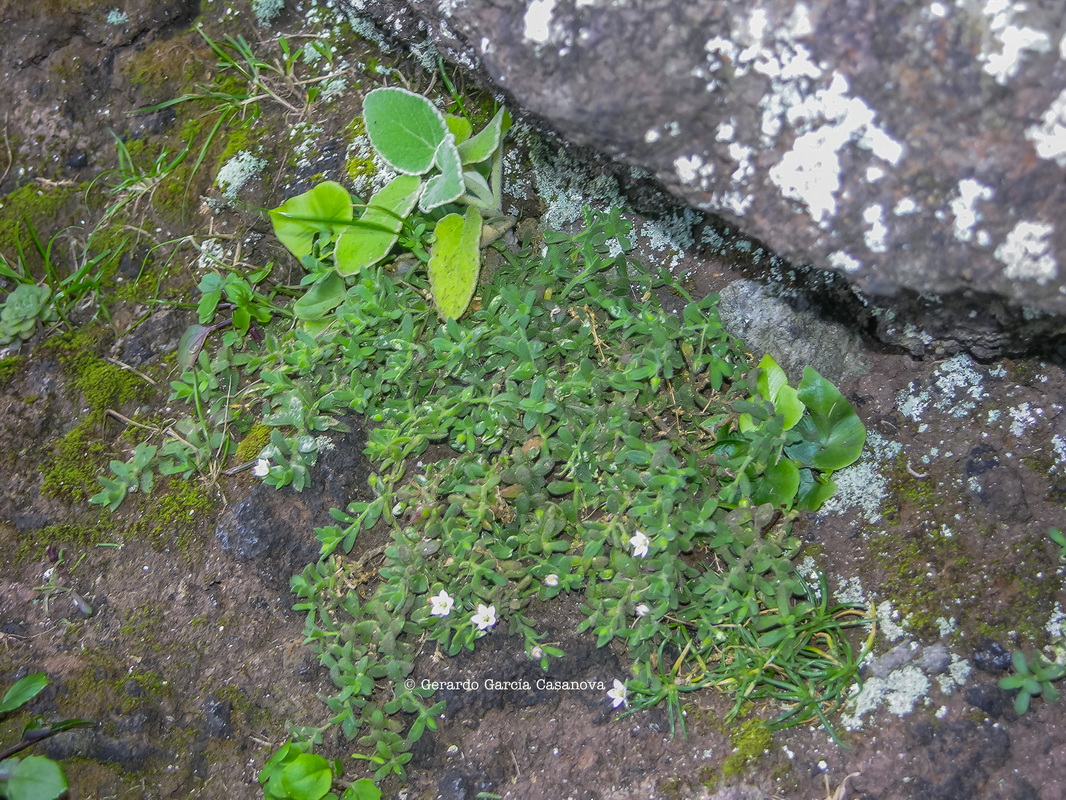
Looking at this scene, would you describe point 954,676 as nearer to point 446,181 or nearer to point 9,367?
point 446,181

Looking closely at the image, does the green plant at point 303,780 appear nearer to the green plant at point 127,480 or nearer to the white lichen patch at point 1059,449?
the green plant at point 127,480

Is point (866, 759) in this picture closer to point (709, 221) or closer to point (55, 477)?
point (709, 221)


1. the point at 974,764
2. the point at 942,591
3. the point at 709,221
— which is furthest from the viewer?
the point at 709,221

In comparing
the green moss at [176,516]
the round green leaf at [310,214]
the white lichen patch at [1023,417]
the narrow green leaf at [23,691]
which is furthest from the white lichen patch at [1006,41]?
the narrow green leaf at [23,691]

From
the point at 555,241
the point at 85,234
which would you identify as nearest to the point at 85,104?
the point at 85,234

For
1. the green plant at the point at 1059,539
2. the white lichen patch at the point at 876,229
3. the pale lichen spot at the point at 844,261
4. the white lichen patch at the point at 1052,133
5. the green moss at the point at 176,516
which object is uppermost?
the white lichen patch at the point at 1052,133

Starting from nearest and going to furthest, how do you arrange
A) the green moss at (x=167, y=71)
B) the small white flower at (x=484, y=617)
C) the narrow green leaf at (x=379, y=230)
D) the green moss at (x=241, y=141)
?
1. the small white flower at (x=484, y=617)
2. the narrow green leaf at (x=379, y=230)
3. the green moss at (x=241, y=141)
4. the green moss at (x=167, y=71)

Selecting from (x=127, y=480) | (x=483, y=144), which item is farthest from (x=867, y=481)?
(x=127, y=480)

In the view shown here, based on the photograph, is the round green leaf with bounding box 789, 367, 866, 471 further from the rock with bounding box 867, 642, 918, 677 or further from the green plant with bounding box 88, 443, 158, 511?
the green plant with bounding box 88, 443, 158, 511
